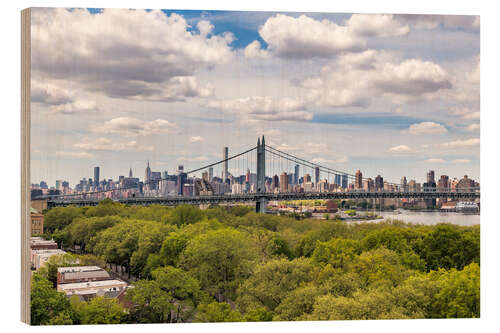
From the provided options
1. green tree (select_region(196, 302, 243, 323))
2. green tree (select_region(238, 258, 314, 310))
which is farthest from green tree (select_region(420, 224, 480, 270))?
green tree (select_region(196, 302, 243, 323))

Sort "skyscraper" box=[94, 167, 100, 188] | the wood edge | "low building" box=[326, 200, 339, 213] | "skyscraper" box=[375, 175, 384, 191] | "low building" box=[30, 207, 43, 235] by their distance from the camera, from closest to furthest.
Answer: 1. the wood edge
2. "low building" box=[30, 207, 43, 235]
3. "skyscraper" box=[94, 167, 100, 188]
4. "skyscraper" box=[375, 175, 384, 191]
5. "low building" box=[326, 200, 339, 213]

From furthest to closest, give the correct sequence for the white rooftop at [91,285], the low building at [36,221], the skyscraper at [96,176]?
1. the skyscraper at [96,176]
2. the white rooftop at [91,285]
3. the low building at [36,221]

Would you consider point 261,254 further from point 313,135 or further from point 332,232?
point 313,135

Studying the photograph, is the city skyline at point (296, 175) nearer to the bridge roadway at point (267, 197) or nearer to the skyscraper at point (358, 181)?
the skyscraper at point (358, 181)

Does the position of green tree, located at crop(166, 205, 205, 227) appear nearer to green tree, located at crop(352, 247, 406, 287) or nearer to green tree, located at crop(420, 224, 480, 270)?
green tree, located at crop(352, 247, 406, 287)

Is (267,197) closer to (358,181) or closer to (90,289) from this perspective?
(358,181)

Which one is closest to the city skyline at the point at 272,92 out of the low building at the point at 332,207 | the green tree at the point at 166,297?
the low building at the point at 332,207

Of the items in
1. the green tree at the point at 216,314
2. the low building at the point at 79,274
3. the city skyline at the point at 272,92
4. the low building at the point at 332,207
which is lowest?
the green tree at the point at 216,314
